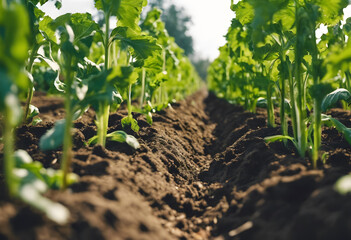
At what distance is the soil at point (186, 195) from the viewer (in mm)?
1385

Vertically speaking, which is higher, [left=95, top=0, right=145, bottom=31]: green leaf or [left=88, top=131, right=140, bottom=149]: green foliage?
[left=95, top=0, right=145, bottom=31]: green leaf

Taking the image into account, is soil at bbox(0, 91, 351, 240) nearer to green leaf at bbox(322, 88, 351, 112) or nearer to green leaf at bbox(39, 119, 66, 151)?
green leaf at bbox(39, 119, 66, 151)

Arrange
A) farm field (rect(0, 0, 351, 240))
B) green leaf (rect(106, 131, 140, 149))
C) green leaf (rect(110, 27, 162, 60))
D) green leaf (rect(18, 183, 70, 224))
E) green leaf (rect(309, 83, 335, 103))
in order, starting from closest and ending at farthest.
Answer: green leaf (rect(18, 183, 70, 224)), farm field (rect(0, 0, 351, 240)), green leaf (rect(309, 83, 335, 103)), green leaf (rect(106, 131, 140, 149)), green leaf (rect(110, 27, 162, 60))

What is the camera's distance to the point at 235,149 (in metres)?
3.31

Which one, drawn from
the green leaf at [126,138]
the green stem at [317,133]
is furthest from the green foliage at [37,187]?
the green stem at [317,133]

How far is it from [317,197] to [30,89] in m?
3.12

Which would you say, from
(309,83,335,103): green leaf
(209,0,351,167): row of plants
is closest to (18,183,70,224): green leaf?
(209,0,351,167): row of plants

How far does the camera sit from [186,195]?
2537mm

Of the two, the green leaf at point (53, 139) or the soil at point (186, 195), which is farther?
the green leaf at point (53, 139)

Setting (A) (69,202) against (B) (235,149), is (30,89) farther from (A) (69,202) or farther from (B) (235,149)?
(B) (235,149)

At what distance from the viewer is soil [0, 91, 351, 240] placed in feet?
4.54

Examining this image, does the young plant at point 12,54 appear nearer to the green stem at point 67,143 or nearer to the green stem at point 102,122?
the green stem at point 67,143

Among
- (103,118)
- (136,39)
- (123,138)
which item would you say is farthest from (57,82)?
(123,138)

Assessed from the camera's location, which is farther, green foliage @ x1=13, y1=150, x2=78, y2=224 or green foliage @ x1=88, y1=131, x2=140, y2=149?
green foliage @ x1=88, y1=131, x2=140, y2=149
